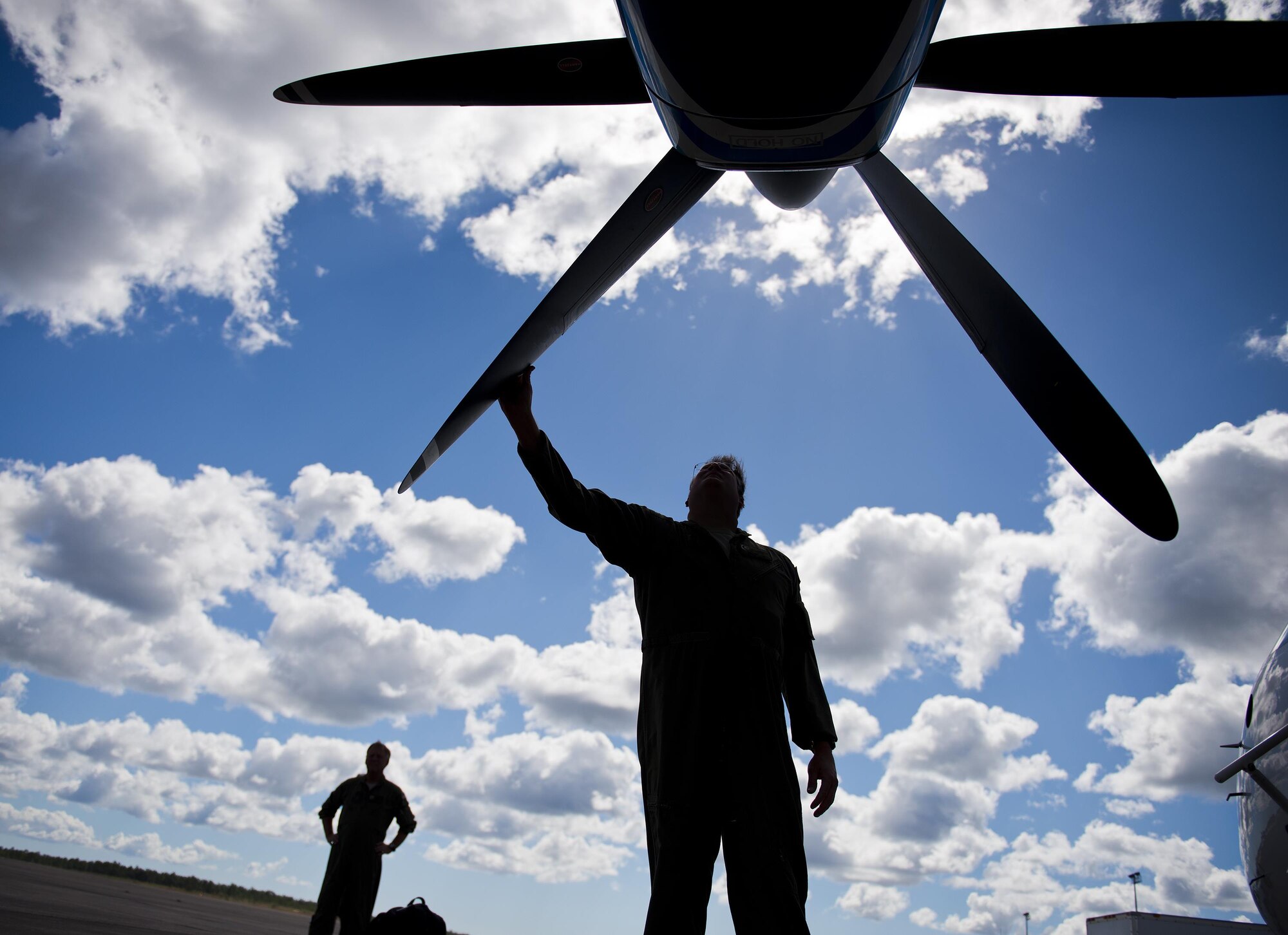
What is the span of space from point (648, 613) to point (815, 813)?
999mm

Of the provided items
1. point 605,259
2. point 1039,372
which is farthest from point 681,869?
point 605,259

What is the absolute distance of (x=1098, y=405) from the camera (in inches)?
112

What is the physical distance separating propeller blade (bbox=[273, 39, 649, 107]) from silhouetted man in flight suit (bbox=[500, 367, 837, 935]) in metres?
1.59

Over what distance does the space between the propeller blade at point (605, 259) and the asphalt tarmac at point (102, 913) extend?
4.80 meters

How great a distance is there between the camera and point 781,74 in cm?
215

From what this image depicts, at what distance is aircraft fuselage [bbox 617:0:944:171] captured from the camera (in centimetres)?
203

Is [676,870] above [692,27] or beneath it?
beneath

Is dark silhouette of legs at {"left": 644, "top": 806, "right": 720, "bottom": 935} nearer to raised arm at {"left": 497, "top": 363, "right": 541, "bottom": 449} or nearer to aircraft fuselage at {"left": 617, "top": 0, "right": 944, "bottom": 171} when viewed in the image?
A: raised arm at {"left": 497, "top": 363, "right": 541, "bottom": 449}

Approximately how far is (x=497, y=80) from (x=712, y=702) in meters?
3.04

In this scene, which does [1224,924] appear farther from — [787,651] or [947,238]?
[947,238]

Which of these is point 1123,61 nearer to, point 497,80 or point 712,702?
point 497,80

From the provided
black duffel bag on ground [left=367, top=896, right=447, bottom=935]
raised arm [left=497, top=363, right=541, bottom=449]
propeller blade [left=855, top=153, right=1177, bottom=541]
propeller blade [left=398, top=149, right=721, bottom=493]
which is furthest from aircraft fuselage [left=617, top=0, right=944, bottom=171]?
black duffel bag on ground [left=367, top=896, right=447, bottom=935]

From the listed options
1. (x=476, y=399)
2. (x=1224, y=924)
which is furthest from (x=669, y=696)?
(x=1224, y=924)

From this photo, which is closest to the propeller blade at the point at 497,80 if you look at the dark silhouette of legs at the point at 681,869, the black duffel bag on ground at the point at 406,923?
the dark silhouette of legs at the point at 681,869
